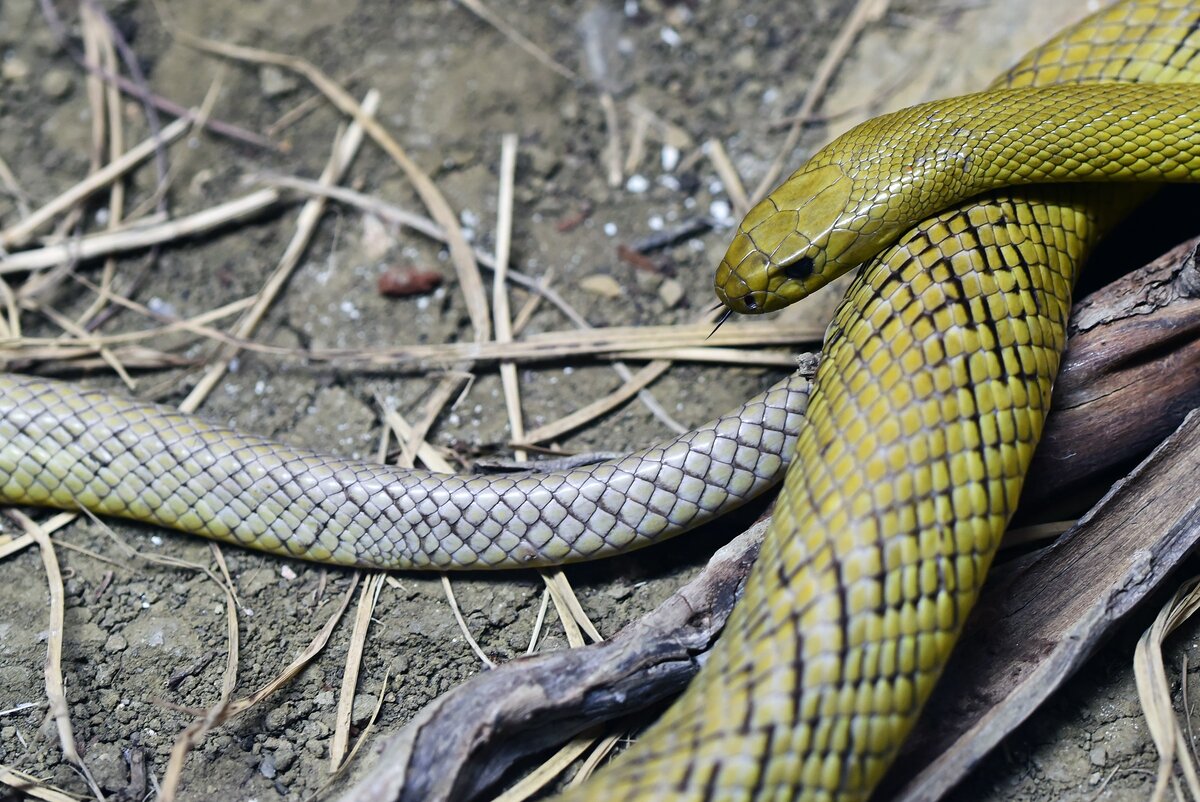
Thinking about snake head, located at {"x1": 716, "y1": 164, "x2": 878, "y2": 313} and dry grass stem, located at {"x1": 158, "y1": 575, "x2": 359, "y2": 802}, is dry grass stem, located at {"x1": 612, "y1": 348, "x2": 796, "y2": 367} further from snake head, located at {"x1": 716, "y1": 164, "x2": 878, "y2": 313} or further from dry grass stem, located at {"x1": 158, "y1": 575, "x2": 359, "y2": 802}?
dry grass stem, located at {"x1": 158, "y1": 575, "x2": 359, "y2": 802}

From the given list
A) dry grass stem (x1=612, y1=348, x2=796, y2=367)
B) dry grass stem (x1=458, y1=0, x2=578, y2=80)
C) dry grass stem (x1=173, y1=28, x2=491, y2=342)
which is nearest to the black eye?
dry grass stem (x1=612, y1=348, x2=796, y2=367)

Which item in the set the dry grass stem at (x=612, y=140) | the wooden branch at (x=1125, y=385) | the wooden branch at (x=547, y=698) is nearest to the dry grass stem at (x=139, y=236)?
the dry grass stem at (x=612, y=140)

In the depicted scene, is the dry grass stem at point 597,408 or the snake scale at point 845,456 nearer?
the snake scale at point 845,456

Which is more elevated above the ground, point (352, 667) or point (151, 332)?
point (151, 332)

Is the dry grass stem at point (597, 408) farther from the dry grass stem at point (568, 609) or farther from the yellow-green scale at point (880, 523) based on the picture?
the yellow-green scale at point (880, 523)

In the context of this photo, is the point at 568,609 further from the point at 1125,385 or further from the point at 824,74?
the point at 824,74

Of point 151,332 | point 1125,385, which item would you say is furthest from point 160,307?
point 1125,385
